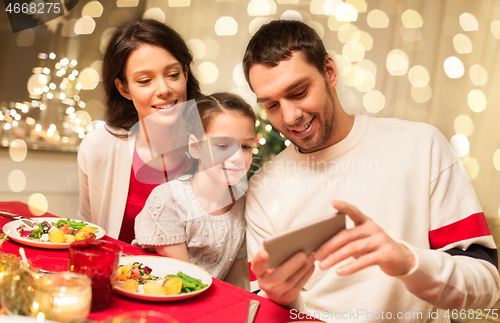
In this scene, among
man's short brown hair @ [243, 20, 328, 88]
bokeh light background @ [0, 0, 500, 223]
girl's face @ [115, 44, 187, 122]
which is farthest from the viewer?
bokeh light background @ [0, 0, 500, 223]

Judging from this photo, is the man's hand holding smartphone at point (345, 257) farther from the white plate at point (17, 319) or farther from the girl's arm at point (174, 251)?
the girl's arm at point (174, 251)

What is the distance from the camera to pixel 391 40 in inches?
73.5

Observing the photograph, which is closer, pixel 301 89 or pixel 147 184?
pixel 301 89

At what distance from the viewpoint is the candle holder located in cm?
Result: 47

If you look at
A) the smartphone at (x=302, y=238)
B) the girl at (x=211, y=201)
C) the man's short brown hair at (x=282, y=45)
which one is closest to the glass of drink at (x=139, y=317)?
the smartphone at (x=302, y=238)

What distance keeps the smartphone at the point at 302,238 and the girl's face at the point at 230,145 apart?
540mm

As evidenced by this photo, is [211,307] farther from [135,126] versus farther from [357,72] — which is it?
[357,72]

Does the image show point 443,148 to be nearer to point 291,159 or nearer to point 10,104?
point 291,159

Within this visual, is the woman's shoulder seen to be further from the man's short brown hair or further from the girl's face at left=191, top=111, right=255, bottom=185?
the man's short brown hair

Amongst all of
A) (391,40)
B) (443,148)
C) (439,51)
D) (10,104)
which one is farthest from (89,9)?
(439,51)

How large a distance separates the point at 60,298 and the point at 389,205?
0.82 m

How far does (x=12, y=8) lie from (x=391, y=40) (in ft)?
6.73

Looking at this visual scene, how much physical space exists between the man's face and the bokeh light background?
0.72m

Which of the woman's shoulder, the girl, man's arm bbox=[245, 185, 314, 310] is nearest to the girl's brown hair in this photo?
the girl
